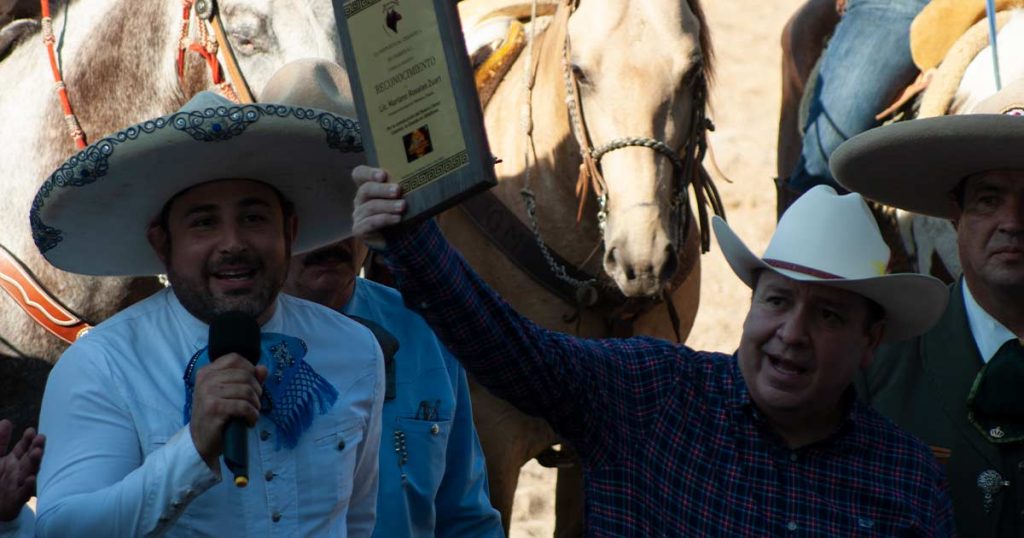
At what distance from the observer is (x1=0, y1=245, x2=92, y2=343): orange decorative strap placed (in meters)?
4.65

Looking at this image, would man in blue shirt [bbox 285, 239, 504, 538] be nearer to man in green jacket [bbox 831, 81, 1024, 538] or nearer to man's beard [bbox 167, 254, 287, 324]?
man's beard [bbox 167, 254, 287, 324]

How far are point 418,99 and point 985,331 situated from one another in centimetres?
178

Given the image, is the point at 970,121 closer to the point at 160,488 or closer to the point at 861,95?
the point at 160,488

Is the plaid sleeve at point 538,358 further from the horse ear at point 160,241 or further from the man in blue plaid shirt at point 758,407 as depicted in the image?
the horse ear at point 160,241

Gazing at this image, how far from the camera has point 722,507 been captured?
328 cm

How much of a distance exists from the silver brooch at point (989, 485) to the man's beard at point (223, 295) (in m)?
1.74

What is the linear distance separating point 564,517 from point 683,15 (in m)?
1.89

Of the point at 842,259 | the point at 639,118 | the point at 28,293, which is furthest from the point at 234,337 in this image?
the point at 639,118

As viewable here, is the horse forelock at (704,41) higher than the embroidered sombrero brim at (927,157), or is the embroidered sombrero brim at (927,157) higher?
the horse forelock at (704,41)

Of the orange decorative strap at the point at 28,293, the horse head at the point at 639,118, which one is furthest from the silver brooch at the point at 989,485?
the orange decorative strap at the point at 28,293

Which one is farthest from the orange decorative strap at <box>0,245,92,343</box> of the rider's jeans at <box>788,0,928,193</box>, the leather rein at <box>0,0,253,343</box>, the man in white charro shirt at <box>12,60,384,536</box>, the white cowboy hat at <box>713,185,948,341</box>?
the rider's jeans at <box>788,0,928,193</box>

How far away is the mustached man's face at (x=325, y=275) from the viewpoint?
158 inches

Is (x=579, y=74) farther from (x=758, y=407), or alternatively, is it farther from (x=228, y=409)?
(x=228, y=409)

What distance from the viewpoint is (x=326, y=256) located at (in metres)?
4.02
